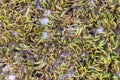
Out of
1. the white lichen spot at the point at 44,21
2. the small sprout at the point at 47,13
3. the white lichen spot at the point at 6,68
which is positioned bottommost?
the white lichen spot at the point at 6,68

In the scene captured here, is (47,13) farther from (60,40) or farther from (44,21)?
(60,40)

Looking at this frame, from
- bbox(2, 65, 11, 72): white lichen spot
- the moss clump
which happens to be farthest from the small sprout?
bbox(2, 65, 11, 72): white lichen spot

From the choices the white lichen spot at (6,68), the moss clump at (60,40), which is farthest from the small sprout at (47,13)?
the white lichen spot at (6,68)

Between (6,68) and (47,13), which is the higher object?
(47,13)

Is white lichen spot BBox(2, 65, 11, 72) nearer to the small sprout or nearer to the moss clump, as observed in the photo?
the moss clump

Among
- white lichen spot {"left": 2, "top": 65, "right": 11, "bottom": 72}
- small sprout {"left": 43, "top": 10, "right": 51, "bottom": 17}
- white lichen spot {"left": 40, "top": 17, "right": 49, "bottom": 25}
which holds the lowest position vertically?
white lichen spot {"left": 2, "top": 65, "right": 11, "bottom": 72}

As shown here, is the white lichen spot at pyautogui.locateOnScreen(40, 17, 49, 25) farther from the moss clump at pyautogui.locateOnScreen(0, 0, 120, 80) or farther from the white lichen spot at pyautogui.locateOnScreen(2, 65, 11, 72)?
the white lichen spot at pyautogui.locateOnScreen(2, 65, 11, 72)

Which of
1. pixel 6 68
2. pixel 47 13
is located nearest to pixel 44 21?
pixel 47 13

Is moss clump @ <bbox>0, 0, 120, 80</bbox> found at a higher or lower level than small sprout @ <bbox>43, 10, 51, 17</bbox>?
lower

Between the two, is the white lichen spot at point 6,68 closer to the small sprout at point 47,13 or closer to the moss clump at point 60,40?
the moss clump at point 60,40

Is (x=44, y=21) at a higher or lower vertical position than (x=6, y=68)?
higher

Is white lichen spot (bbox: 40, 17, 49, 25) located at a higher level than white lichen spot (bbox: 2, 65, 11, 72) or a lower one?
higher
